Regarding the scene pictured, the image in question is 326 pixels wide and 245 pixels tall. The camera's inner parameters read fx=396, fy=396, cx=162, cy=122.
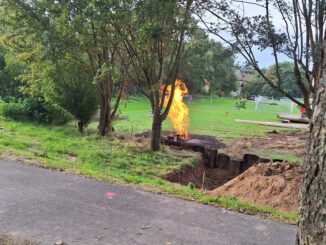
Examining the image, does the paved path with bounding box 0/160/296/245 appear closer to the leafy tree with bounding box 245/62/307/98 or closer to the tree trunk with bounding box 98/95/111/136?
the leafy tree with bounding box 245/62/307/98

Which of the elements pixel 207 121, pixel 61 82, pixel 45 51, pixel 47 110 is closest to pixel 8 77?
pixel 47 110

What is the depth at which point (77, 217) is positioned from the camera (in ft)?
15.6

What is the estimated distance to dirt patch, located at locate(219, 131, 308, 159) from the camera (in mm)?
13398

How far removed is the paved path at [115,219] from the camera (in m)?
4.26

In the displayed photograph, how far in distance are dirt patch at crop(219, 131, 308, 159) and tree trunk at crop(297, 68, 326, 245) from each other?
10.5 meters

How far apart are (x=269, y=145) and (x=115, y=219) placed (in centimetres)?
1134

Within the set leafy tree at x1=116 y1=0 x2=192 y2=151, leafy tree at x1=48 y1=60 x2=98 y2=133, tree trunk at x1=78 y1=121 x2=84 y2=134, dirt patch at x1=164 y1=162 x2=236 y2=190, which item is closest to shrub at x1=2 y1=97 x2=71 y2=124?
tree trunk at x1=78 y1=121 x2=84 y2=134

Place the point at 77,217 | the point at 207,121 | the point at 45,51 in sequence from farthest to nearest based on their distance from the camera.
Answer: the point at 207,121 → the point at 45,51 → the point at 77,217

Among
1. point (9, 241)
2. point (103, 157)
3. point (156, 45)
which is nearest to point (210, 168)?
point (103, 157)

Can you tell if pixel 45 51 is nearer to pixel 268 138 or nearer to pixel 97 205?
pixel 97 205

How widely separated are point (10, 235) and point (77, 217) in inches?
33.5

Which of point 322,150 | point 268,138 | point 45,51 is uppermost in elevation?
point 45,51

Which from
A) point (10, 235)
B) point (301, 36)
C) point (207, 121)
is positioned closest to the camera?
point (10, 235)

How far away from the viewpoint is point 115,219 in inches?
187
